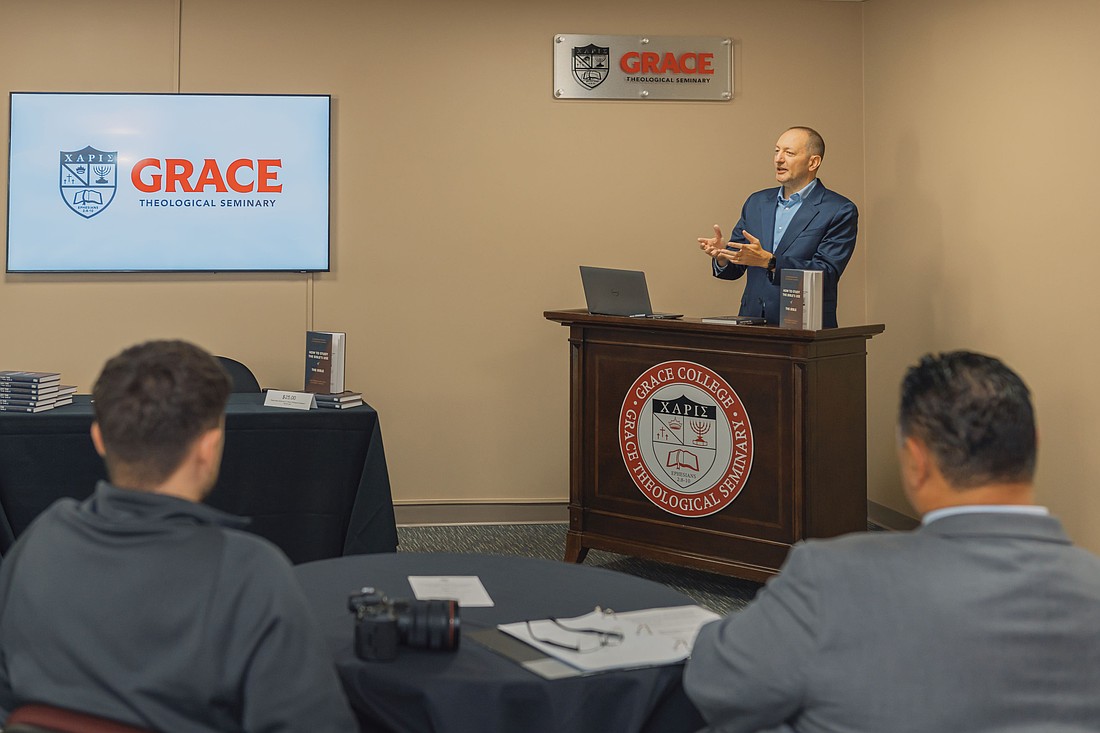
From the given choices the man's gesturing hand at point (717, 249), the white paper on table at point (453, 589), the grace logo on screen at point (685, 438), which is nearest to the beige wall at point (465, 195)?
the man's gesturing hand at point (717, 249)

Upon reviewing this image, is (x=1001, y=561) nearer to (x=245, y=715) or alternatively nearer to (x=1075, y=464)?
(x=245, y=715)

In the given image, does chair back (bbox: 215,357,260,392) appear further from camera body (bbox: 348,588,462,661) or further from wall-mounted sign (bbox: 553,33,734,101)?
camera body (bbox: 348,588,462,661)

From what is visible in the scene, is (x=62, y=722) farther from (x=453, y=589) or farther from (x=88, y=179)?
(x=88, y=179)

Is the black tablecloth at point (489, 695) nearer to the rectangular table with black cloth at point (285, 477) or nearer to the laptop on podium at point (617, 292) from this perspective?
the rectangular table with black cloth at point (285, 477)

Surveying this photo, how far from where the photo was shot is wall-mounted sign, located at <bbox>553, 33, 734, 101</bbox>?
5.74 meters

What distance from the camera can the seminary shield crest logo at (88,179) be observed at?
5.43 m

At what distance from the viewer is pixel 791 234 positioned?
4.64m

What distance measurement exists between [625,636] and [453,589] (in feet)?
1.45

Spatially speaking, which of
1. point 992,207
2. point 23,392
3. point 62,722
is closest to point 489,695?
point 62,722

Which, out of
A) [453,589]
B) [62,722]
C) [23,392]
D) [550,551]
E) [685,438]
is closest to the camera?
[62,722]

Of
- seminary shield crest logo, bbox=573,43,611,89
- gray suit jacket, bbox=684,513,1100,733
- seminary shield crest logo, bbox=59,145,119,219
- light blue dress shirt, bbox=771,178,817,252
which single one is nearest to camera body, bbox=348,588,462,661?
gray suit jacket, bbox=684,513,1100,733

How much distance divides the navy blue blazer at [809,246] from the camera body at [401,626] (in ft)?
9.58

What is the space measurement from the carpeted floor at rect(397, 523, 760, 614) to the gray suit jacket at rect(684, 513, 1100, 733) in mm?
2827

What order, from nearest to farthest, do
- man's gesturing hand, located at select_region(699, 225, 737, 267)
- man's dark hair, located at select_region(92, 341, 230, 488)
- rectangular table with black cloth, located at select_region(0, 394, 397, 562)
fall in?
man's dark hair, located at select_region(92, 341, 230, 488), rectangular table with black cloth, located at select_region(0, 394, 397, 562), man's gesturing hand, located at select_region(699, 225, 737, 267)
